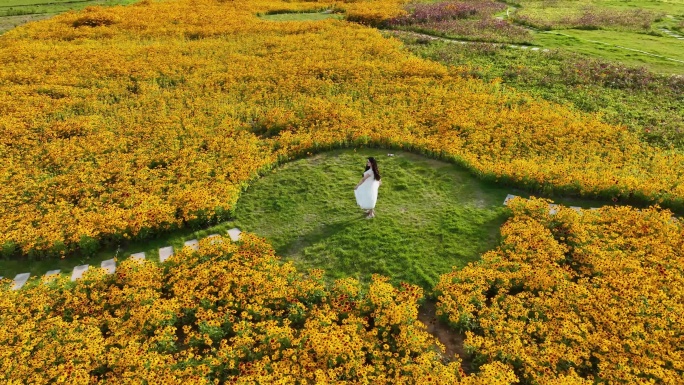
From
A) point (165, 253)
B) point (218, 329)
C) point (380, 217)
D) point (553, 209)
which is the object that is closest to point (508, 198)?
point (553, 209)

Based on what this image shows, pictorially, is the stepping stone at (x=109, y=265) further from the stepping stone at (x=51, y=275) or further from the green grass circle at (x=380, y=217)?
the green grass circle at (x=380, y=217)

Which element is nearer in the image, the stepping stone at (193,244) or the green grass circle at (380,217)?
the green grass circle at (380,217)

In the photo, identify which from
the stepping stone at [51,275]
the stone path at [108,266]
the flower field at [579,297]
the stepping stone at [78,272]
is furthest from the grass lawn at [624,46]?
the stepping stone at [51,275]

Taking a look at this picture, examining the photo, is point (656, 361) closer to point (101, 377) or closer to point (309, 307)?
point (309, 307)

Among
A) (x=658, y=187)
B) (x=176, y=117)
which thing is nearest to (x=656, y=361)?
(x=658, y=187)

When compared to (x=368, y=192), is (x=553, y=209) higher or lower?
lower

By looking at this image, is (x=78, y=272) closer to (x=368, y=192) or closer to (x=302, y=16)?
(x=368, y=192)

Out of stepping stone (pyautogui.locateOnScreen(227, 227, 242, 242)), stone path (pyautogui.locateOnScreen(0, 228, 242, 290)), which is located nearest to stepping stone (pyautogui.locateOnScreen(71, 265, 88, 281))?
stone path (pyautogui.locateOnScreen(0, 228, 242, 290))
